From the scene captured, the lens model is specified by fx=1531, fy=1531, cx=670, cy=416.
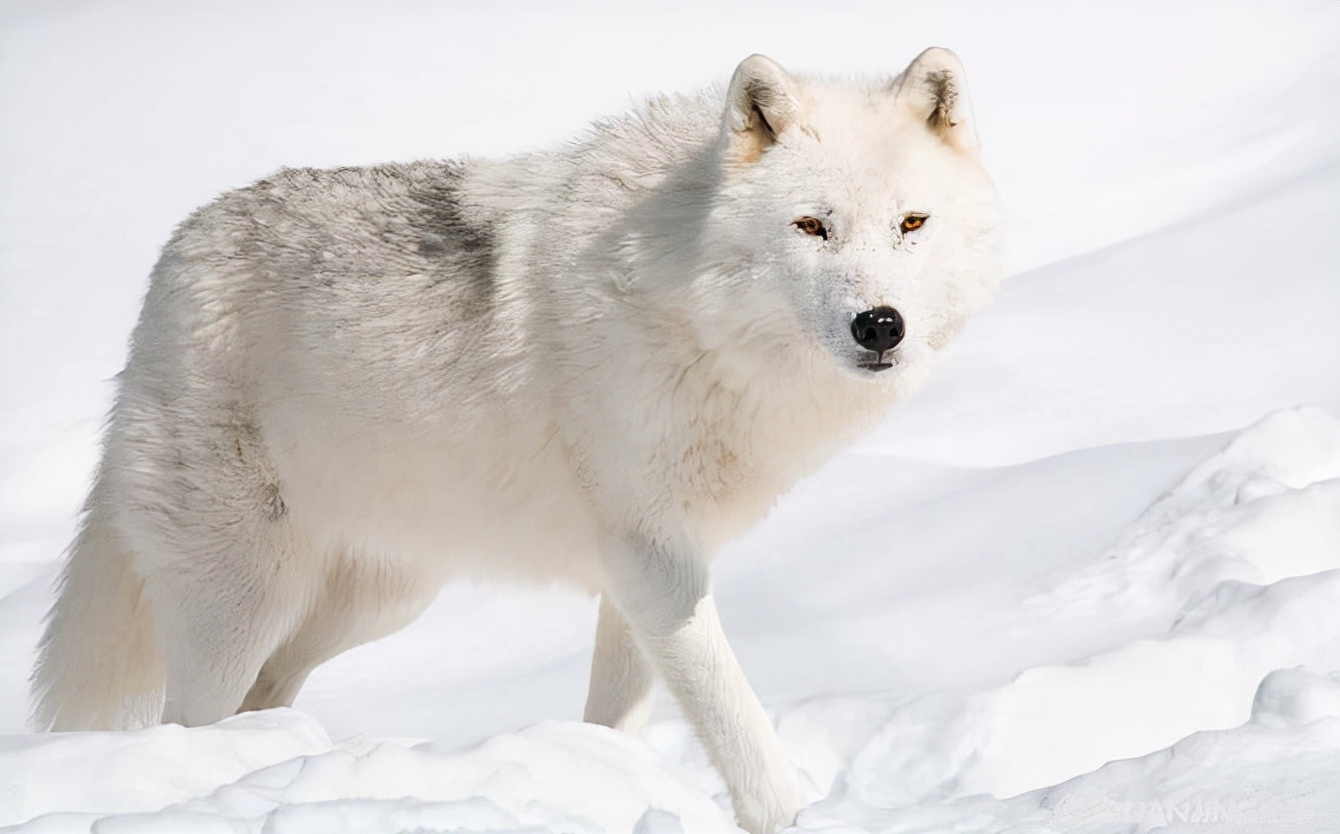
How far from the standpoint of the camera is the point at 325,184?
493cm

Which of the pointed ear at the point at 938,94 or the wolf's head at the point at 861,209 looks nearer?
the wolf's head at the point at 861,209

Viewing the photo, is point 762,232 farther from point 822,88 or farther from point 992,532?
point 992,532

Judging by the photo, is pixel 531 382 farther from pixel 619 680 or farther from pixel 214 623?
pixel 214 623

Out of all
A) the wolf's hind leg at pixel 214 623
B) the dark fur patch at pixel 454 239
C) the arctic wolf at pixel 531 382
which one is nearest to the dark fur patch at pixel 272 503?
the arctic wolf at pixel 531 382

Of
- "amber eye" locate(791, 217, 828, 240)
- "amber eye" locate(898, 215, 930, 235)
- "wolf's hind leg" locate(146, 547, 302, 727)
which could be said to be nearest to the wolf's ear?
"amber eye" locate(791, 217, 828, 240)

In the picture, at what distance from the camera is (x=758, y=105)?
4.13 metres

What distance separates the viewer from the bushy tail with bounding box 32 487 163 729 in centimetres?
507

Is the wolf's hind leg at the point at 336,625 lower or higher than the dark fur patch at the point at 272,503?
lower

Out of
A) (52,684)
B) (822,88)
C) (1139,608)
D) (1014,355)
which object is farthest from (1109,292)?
(52,684)

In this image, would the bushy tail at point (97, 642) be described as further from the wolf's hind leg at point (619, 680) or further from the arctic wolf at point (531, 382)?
the wolf's hind leg at point (619, 680)

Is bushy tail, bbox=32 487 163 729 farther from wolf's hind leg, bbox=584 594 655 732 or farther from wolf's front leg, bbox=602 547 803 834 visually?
wolf's front leg, bbox=602 547 803 834

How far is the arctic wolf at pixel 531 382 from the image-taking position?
13.3ft

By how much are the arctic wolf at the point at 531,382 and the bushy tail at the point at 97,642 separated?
10 mm

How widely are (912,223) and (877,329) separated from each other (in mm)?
373
